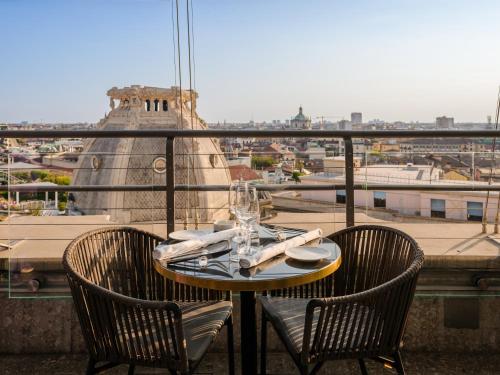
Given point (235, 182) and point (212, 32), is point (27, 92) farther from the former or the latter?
point (235, 182)

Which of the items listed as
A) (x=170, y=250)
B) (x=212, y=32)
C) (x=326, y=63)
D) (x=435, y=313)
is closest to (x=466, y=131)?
(x=435, y=313)

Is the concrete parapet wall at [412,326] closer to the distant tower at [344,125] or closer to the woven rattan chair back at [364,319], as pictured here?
the woven rattan chair back at [364,319]

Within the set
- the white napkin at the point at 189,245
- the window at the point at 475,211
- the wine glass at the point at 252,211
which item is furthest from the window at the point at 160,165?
the window at the point at 475,211

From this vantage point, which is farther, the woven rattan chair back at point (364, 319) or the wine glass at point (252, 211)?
the wine glass at point (252, 211)

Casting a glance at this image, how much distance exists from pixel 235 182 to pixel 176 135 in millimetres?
748

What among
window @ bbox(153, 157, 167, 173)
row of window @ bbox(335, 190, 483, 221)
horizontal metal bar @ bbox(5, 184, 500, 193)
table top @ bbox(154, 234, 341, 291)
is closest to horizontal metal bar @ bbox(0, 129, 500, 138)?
window @ bbox(153, 157, 167, 173)

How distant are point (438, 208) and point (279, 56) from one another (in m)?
10.4

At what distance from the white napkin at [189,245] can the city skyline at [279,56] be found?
5.60 feet

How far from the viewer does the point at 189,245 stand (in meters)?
1.75

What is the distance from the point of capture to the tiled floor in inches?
92.7

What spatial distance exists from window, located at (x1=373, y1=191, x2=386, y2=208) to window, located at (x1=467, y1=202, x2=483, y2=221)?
28.1 inches

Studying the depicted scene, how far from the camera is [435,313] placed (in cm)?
252

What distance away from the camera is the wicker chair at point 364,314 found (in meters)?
1.48

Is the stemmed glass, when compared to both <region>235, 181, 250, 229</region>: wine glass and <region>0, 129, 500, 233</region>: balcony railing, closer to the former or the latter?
<region>235, 181, 250, 229</region>: wine glass
